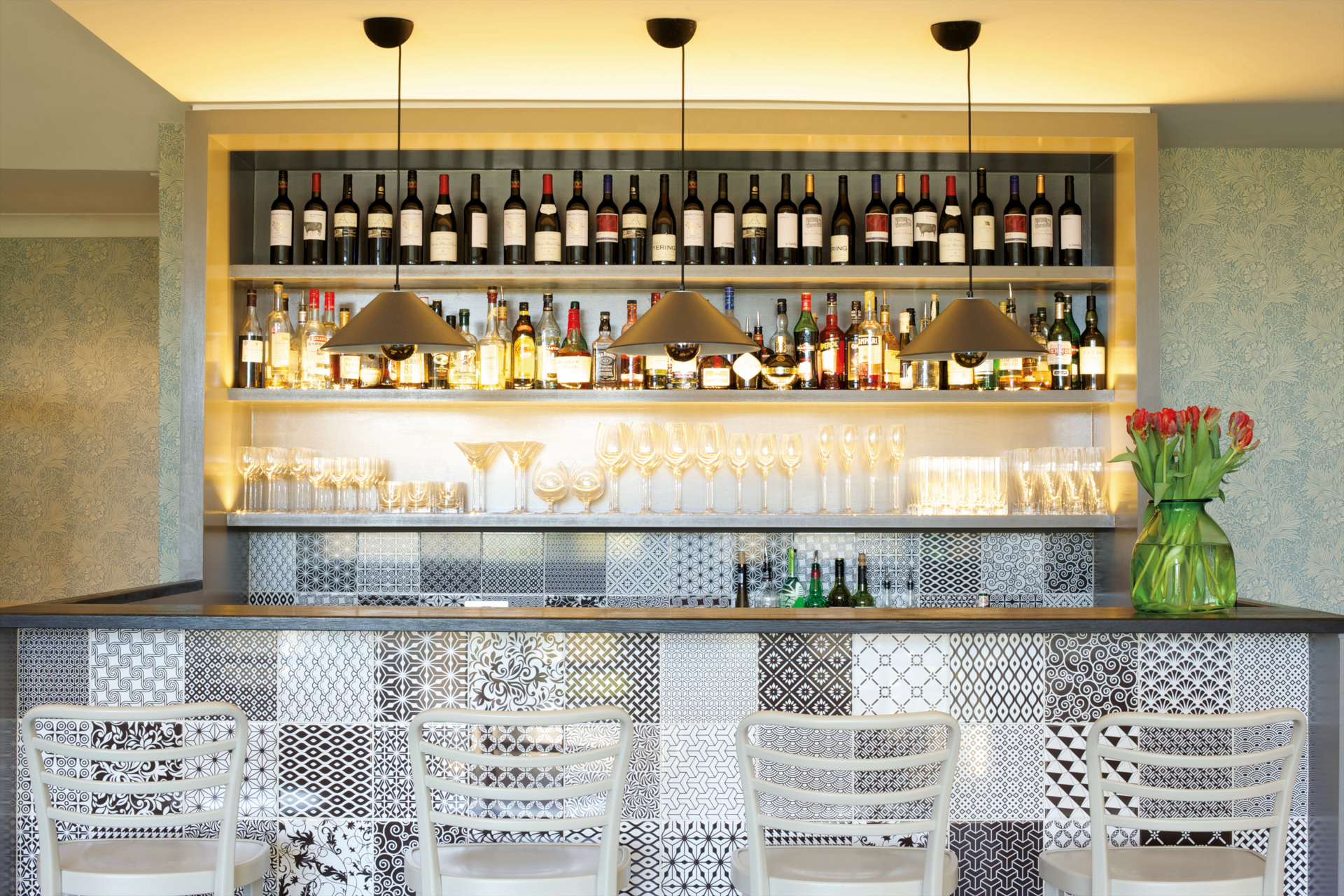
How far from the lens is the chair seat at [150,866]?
66.0 inches

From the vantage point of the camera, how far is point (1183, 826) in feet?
6.01

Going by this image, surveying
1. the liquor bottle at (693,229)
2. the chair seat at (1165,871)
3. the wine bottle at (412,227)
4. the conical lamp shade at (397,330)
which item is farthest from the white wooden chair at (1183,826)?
the wine bottle at (412,227)

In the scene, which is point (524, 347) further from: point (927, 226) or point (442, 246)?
point (927, 226)

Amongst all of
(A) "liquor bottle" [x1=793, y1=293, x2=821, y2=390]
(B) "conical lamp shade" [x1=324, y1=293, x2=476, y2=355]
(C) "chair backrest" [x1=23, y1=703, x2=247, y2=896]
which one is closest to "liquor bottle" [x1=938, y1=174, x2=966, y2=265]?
(A) "liquor bottle" [x1=793, y1=293, x2=821, y2=390]

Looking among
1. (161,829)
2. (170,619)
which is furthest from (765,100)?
(161,829)

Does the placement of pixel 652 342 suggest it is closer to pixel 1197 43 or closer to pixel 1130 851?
pixel 1130 851

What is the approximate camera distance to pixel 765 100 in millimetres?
3217

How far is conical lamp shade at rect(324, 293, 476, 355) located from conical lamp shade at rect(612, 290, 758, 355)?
0.40m

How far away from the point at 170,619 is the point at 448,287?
1591 millimetres

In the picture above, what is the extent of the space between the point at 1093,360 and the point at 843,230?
0.85m

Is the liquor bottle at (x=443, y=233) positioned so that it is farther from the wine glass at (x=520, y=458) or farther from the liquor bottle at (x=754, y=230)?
the liquor bottle at (x=754, y=230)

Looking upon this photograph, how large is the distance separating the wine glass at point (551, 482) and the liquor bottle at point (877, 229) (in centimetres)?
114

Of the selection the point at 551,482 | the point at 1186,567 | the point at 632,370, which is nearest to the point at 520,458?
the point at 551,482

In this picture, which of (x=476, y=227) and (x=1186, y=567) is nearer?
(x=1186, y=567)
